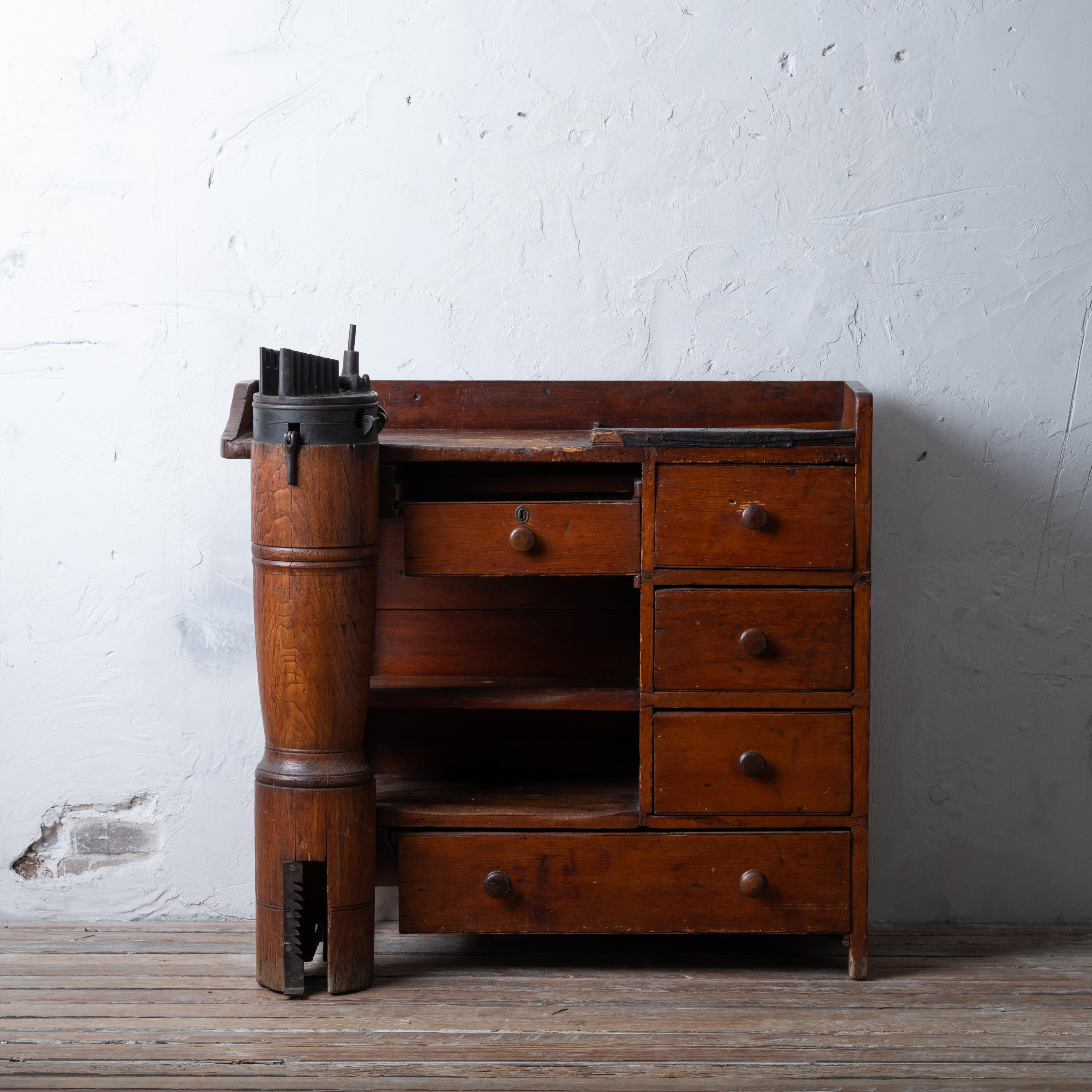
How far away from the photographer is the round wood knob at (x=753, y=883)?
2525 mm

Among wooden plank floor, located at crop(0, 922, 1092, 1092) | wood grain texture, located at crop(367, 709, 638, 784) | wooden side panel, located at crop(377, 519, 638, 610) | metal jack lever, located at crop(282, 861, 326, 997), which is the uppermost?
wooden side panel, located at crop(377, 519, 638, 610)

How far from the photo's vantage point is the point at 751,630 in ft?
8.22

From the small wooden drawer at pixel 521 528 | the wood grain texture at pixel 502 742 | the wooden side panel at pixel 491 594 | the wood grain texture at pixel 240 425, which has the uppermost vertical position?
the wood grain texture at pixel 240 425

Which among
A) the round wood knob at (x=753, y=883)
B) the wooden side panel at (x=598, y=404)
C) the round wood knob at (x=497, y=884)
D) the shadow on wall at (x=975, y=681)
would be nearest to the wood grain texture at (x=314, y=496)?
the wooden side panel at (x=598, y=404)

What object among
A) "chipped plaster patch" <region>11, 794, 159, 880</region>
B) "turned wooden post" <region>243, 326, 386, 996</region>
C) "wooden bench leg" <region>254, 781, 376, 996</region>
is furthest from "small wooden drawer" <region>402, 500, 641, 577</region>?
"chipped plaster patch" <region>11, 794, 159, 880</region>

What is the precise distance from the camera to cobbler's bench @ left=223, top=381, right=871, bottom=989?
2488 mm

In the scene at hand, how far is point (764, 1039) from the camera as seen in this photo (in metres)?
2.32

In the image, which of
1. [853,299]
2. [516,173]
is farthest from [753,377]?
[516,173]

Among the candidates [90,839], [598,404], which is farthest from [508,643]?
[90,839]

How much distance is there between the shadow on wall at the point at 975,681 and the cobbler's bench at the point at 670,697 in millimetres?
428

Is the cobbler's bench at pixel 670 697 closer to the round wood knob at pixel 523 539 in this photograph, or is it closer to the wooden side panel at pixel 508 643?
the round wood knob at pixel 523 539

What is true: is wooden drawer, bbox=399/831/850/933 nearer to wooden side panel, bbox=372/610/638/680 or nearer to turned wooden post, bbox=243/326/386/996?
turned wooden post, bbox=243/326/386/996

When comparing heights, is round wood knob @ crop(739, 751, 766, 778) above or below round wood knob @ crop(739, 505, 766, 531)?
below

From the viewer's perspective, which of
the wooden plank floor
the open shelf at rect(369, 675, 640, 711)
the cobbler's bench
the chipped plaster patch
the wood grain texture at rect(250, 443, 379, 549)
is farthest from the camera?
the chipped plaster patch
